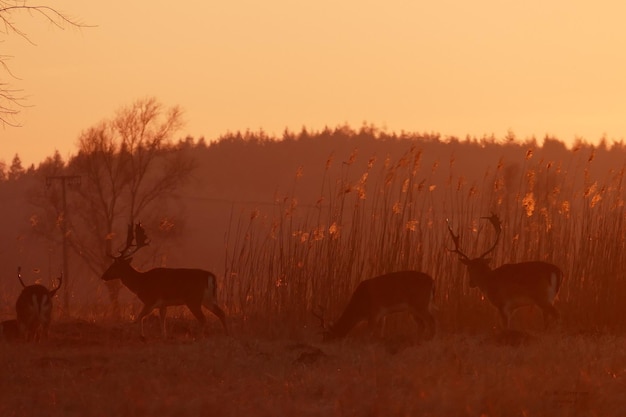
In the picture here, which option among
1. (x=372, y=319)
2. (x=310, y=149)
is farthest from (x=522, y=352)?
(x=310, y=149)

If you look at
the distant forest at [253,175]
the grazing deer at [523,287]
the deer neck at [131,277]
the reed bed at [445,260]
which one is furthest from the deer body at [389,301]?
the distant forest at [253,175]

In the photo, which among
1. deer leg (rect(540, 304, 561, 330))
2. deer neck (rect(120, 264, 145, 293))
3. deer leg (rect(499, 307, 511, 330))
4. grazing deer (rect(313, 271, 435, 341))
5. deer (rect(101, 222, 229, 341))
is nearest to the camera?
grazing deer (rect(313, 271, 435, 341))

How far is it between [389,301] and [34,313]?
4671mm

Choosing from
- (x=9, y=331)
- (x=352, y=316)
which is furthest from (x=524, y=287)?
(x=9, y=331)

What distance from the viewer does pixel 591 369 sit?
39.7ft

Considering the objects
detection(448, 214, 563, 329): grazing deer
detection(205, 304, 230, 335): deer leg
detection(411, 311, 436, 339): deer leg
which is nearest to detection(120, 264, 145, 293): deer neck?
detection(205, 304, 230, 335): deer leg

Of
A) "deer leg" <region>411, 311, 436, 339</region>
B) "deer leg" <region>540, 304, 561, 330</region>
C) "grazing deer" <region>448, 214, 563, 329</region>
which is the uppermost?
"grazing deer" <region>448, 214, 563, 329</region>

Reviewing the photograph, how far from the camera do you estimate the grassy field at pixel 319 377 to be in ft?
33.1

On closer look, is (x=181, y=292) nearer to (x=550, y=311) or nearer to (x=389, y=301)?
(x=389, y=301)

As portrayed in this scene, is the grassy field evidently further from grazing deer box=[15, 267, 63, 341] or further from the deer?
the deer

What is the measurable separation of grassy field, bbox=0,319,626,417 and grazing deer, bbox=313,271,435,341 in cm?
28

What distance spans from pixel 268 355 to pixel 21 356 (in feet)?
9.09

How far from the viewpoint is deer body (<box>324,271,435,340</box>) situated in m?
15.4

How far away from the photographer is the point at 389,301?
50.4ft
